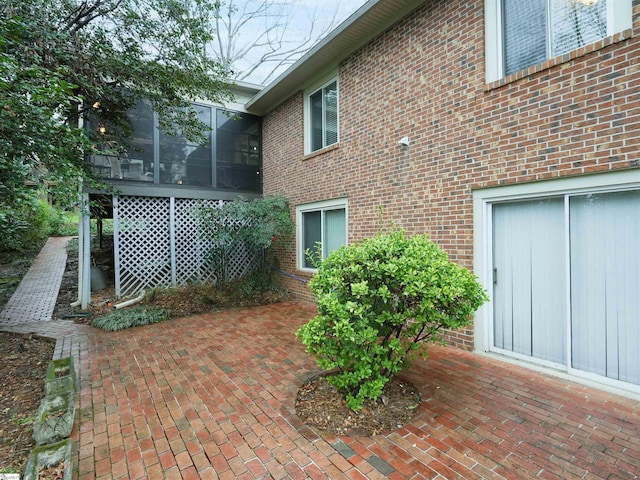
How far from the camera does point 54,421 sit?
250cm

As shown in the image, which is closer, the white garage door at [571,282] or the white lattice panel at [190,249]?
the white garage door at [571,282]

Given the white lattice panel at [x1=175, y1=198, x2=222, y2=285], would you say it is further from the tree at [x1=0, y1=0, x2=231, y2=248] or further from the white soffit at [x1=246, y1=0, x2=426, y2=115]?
the white soffit at [x1=246, y1=0, x2=426, y2=115]

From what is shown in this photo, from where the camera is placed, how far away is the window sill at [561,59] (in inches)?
118

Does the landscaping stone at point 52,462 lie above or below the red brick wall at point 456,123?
below

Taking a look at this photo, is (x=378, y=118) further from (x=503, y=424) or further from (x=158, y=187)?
(x=158, y=187)

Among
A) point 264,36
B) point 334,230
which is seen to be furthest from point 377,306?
point 264,36

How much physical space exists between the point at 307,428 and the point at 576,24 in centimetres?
488

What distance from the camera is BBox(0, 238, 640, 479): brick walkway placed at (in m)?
2.18

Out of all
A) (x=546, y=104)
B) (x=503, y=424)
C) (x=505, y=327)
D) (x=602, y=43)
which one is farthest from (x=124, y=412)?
(x=602, y=43)

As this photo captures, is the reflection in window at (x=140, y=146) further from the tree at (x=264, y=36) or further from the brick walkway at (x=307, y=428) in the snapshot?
the tree at (x=264, y=36)

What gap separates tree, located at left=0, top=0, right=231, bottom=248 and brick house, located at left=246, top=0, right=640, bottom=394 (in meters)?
2.81

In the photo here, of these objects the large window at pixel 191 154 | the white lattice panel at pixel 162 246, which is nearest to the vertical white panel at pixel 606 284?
the white lattice panel at pixel 162 246

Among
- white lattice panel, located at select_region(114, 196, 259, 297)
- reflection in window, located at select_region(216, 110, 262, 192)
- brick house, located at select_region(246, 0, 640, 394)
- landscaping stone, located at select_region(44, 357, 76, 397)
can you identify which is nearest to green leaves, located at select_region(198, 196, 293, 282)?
white lattice panel, located at select_region(114, 196, 259, 297)

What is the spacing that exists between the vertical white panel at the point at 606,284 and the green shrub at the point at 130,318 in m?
6.40
